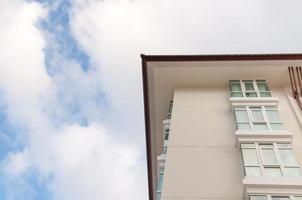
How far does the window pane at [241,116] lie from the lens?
608 inches

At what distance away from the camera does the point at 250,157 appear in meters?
13.4

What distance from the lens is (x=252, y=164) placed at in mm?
13047

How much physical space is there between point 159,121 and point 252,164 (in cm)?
773

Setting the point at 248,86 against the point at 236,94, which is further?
the point at 248,86

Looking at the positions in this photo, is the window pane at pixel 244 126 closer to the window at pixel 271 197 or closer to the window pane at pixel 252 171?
the window pane at pixel 252 171

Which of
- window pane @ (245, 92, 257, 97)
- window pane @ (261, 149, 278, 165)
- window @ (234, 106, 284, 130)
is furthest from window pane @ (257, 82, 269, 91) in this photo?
window pane @ (261, 149, 278, 165)

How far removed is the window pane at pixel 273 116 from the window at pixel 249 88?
144 centimetres

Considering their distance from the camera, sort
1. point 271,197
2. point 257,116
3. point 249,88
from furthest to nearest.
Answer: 1. point 249,88
2. point 257,116
3. point 271,197

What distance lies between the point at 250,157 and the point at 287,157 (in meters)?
1.15

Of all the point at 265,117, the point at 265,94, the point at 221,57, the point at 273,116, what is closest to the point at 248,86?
the point at 265,94

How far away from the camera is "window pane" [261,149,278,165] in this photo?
1308 centimetres

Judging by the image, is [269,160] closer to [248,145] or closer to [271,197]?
[248,145]

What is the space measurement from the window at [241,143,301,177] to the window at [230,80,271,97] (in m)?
3.71

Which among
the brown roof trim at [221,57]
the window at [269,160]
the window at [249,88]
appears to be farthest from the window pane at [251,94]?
the window at [269,160]
